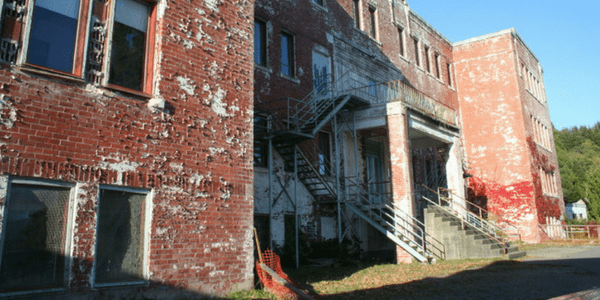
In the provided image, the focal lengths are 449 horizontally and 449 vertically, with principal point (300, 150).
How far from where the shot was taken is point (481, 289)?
836cm

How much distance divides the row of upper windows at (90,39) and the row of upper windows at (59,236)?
60.8 inches

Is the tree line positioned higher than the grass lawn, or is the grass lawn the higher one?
the tree line

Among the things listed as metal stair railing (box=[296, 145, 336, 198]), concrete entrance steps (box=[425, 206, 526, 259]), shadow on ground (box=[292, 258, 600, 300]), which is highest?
metal stair railing (box=[296, 145, 336, 198])

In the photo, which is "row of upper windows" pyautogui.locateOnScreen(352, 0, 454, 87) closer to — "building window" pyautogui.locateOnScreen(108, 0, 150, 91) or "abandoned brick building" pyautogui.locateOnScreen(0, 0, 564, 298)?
"abandoned brick building" pyautogui.locateOnScreen(0, 0, 564, 298)

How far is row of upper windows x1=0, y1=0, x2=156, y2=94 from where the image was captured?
5.57 meters

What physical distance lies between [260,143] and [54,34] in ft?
27.3

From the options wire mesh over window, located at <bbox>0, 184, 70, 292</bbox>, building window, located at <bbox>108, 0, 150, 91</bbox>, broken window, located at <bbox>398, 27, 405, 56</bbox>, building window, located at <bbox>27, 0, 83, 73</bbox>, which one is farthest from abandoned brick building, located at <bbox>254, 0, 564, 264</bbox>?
wire mesh over window, located at <bbox>0, 184, 70, 292</bbox>

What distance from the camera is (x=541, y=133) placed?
30875 mm

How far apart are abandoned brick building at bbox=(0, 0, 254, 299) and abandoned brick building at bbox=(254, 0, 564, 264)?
5370 mm

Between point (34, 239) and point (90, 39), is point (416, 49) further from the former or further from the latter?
point (34, 239)

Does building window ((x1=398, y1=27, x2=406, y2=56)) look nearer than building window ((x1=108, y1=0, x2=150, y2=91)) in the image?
No

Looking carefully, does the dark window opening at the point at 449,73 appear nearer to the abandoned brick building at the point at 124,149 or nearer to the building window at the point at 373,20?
the building window at the point at 373,20

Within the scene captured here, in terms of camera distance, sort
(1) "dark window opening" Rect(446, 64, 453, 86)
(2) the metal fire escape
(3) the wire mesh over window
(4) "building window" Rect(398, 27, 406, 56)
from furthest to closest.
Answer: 1. (1) "dark window opening" Rect(446, 64, 453, 86)
2. (4) "building window" Rect(398, 27, 406, 56)
3. (2) the metal fire escape
4. (3) the wire mesh over window

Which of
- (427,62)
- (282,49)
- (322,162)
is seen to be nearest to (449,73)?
(427,62)
